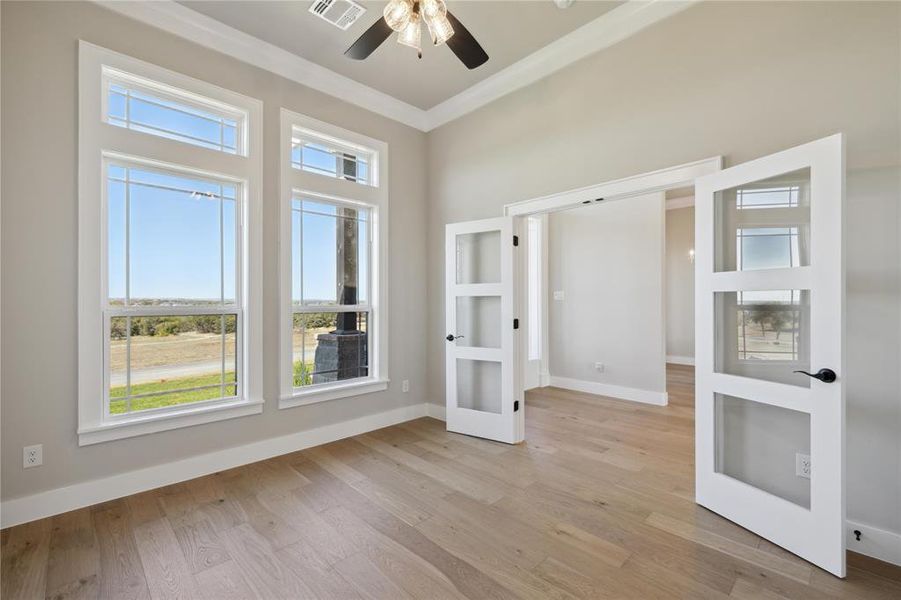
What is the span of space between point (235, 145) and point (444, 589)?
3.39 m

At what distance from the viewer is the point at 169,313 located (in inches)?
112

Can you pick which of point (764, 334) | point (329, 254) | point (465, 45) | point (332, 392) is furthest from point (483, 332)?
point (465, 45)

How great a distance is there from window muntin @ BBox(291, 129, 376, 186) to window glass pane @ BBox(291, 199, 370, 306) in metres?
0.31

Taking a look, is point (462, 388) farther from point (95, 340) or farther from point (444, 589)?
point (95, 340)

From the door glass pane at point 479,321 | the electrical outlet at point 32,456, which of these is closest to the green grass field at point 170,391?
the electrical outlet at point 32,456

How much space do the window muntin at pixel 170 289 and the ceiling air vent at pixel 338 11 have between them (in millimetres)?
1431

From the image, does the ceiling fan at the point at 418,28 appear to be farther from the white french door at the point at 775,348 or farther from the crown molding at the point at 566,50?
the white french door at the point at 775,348

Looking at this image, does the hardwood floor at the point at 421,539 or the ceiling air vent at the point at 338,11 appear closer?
the hardwood floor at the point at 421,539

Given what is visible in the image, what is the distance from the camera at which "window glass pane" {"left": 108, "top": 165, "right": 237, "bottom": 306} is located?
2.68 m

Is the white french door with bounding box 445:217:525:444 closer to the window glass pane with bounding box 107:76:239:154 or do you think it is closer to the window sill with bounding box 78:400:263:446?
the window sill with bounding box 78:400:263:446

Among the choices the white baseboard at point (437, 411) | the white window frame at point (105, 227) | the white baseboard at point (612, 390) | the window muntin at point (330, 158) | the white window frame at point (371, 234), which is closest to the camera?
the white window frame at point (105, 227)

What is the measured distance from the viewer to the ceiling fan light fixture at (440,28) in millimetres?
1924

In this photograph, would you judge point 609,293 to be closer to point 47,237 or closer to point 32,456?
point 47,237

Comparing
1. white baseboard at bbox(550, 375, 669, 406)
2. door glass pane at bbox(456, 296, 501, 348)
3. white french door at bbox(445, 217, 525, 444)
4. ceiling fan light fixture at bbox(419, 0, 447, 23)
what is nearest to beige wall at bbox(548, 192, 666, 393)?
white baseboard at bbox(550, 375, 669, 406)
